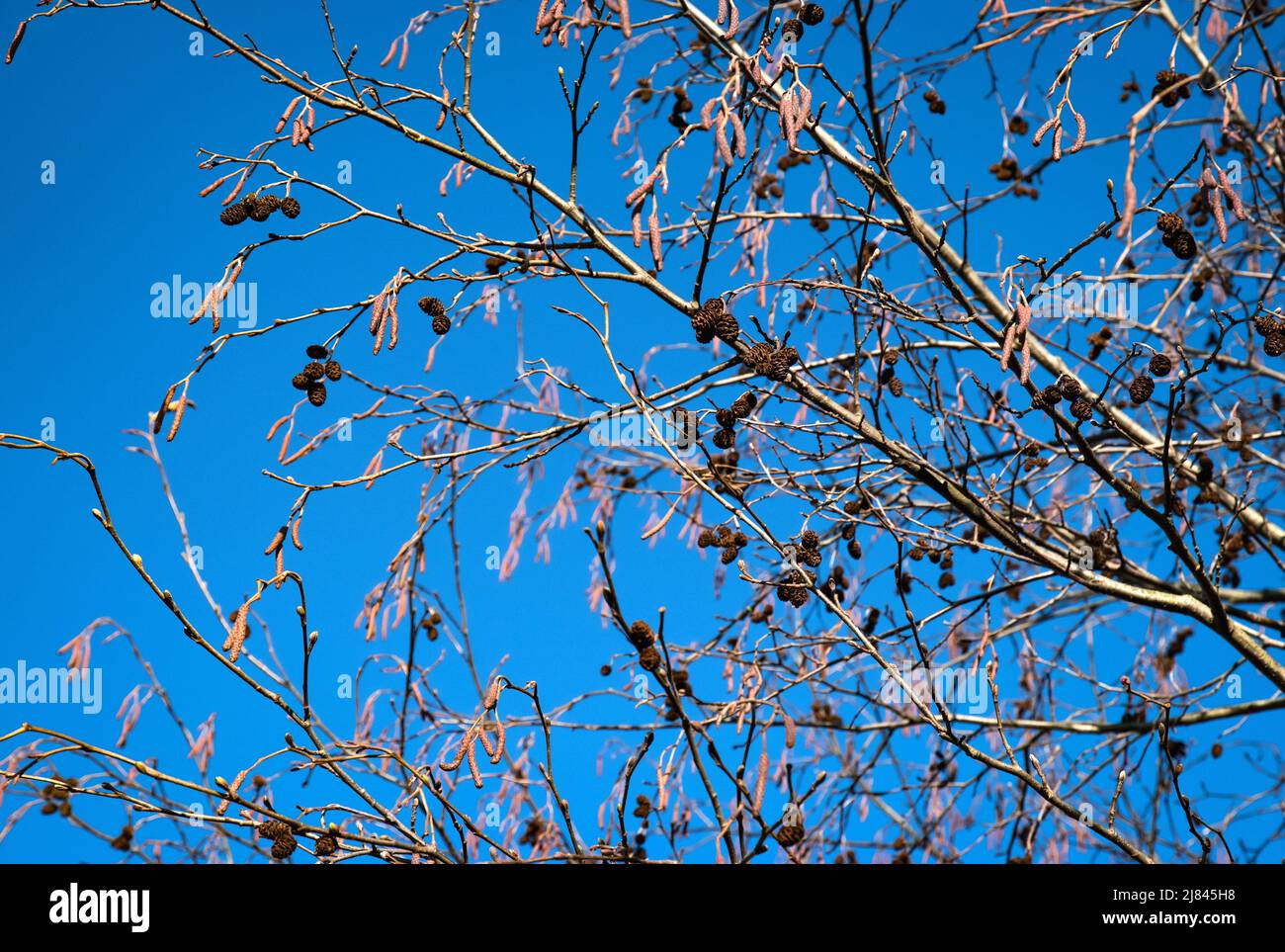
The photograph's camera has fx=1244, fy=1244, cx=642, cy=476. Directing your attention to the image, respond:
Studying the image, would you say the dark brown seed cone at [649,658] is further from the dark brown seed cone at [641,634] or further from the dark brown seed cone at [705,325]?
the dark brown seed cone at [705,325]

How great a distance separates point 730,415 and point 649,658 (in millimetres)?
1036

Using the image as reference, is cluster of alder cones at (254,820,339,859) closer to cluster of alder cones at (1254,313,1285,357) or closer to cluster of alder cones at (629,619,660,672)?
cluster of alder cones at (629,619,660,672)

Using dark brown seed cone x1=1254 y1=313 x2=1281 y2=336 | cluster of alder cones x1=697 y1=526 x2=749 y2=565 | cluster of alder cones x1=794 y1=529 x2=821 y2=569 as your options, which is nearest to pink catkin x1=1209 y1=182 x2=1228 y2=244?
dark brown seed cone x1=1254 y1=313 x2=1281 y2=336

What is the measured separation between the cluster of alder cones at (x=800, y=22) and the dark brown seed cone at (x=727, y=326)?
0.72 meters

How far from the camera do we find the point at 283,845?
2.46 m

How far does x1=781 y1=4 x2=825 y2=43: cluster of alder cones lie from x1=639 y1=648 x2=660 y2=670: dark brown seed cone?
1.62 m

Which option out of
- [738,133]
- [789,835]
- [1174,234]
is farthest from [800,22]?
[789,835]

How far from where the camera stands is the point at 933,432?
14.5 ft

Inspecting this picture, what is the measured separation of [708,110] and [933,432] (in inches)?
76.2

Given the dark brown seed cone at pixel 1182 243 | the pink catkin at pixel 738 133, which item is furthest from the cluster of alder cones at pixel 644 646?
the dark brown seed cone at pixel 1182 243

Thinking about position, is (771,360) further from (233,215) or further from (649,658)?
(233,215)

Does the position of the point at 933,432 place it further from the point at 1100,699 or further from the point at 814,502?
the point at 1100,699

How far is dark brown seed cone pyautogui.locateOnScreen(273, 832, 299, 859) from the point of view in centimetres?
246
